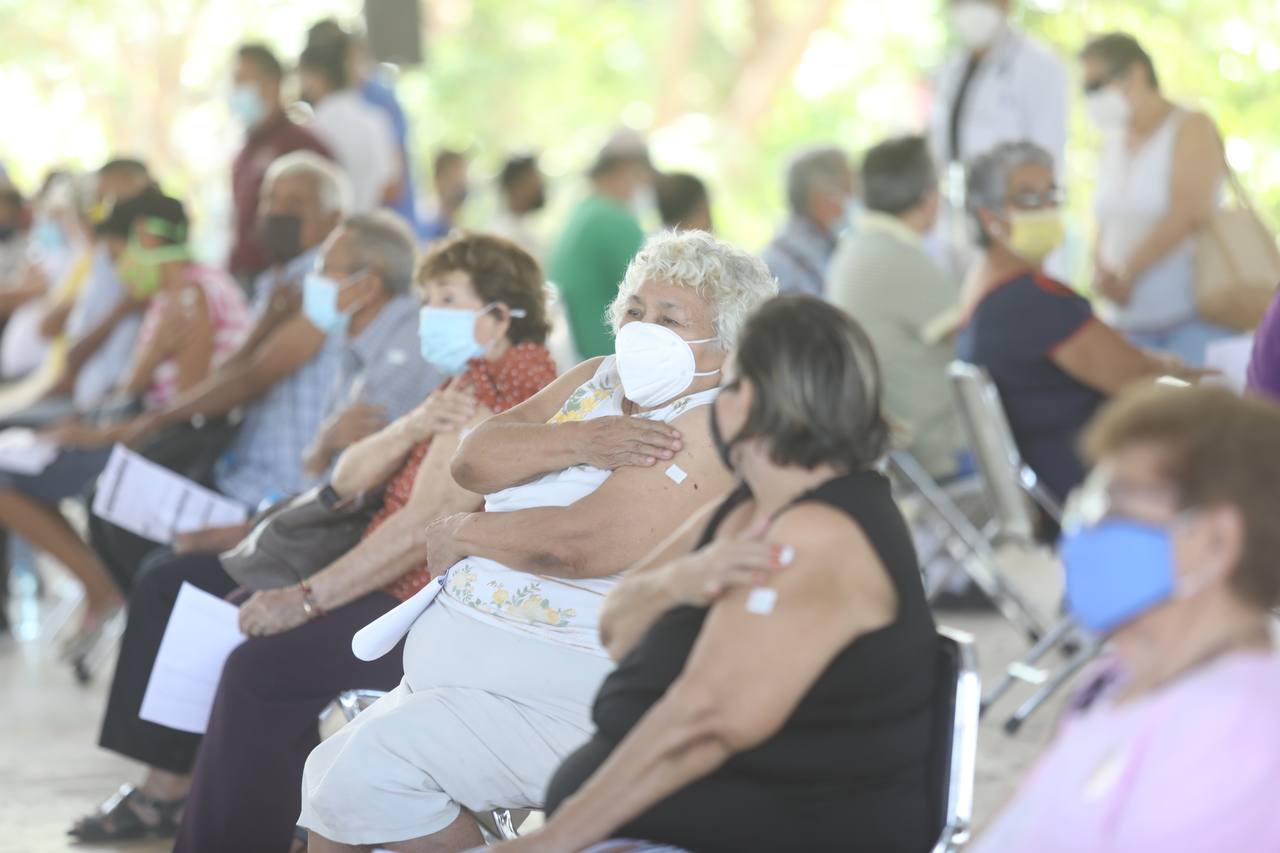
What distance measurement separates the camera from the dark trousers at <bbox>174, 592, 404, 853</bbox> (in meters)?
3.30

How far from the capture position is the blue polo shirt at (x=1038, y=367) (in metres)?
4.39

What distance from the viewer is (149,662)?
13.3 feet

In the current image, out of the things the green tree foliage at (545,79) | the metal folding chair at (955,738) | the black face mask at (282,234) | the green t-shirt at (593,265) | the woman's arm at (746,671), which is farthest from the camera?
the green tree foliage at (545,79)

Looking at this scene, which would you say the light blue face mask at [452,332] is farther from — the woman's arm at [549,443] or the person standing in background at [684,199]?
the person standing in background at [684,199]

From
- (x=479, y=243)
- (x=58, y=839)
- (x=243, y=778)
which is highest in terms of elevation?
(x=479, y=243)

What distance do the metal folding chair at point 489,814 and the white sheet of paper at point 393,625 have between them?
12 cm

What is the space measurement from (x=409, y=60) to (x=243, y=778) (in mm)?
6386

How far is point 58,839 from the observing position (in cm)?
390

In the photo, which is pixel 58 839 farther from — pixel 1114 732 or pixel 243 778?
pixel 1114 732

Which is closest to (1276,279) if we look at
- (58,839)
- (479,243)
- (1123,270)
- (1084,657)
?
(1123,270)

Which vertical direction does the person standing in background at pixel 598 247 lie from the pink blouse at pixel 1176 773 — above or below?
below

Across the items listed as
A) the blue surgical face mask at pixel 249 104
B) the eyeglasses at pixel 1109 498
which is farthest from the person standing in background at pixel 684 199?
the eyeglasses at pixel 1109 498

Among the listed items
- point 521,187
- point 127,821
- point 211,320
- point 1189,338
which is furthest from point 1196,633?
point 521,187

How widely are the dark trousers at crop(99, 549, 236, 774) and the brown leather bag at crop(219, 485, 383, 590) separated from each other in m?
0.44
